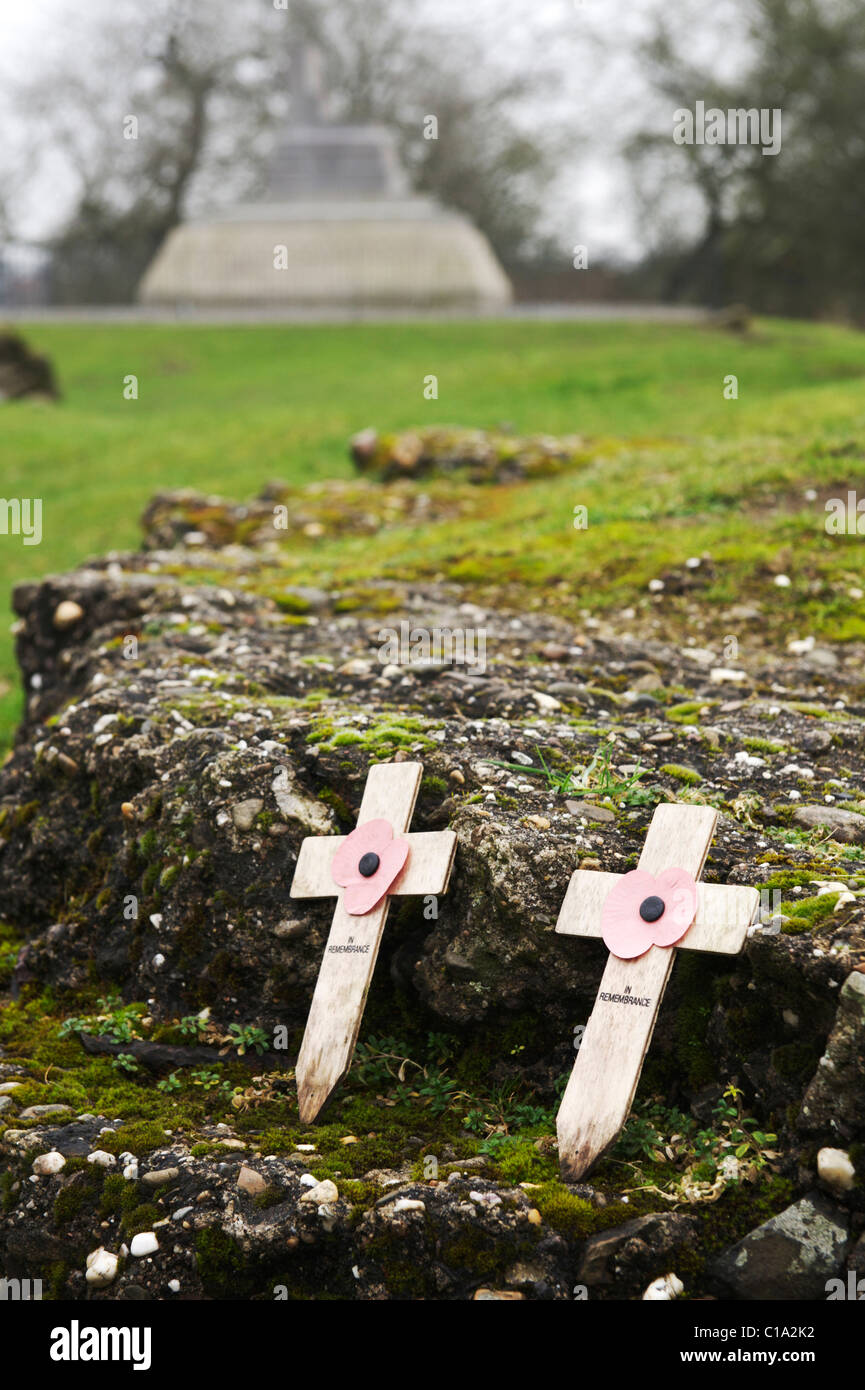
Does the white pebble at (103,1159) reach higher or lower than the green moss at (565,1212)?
lower

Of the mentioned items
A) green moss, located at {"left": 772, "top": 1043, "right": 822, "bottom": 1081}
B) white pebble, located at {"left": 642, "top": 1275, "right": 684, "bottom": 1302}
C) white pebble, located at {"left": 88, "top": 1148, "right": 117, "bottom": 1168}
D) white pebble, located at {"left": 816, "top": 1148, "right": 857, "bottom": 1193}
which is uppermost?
green moss, located at {"left": 772, "top": 1043, "right": 822, "bottom": 1081}

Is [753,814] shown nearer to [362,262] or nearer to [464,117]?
[362,262]

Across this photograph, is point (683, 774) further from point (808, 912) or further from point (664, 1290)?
point (664, 1290)

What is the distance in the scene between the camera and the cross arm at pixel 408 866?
14.7ft

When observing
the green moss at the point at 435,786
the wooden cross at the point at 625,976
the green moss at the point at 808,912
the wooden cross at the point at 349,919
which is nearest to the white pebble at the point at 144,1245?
the wooden cross at the point at 349,919

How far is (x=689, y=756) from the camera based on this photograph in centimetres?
538

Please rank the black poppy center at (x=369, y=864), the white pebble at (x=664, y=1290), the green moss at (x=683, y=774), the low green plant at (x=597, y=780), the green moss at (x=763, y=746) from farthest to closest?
the green moss at (x=763, y=746) → the green moss at (x=683, y=774) → the low green plant at (x=597, y=780) → the black poppy center at (x=369, y=864) → the white pebble at (x=664, y=1290)

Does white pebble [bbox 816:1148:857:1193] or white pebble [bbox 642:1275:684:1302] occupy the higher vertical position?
white pebble [bbox 816:1148:857:1193]

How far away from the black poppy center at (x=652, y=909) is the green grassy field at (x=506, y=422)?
4122 millimetres

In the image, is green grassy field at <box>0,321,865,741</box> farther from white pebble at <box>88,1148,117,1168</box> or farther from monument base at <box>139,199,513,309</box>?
white pebble at <box>88,1148,117,1168</box>

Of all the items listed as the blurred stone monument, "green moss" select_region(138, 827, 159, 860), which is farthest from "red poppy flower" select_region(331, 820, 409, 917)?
the blurred stone monument

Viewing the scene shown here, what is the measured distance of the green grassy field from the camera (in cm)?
927

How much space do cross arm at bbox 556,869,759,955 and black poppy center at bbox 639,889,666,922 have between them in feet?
0.37

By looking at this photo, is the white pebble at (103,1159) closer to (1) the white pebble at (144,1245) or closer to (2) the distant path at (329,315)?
(1) the white pebble at (144,1245)
